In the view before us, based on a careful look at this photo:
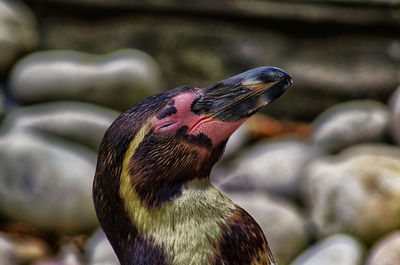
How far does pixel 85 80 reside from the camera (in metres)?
2.14

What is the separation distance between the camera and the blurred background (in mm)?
1639

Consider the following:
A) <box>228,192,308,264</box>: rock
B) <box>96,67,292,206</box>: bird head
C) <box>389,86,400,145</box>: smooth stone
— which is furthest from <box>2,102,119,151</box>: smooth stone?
<box>96,67,292,206</box>: bird head

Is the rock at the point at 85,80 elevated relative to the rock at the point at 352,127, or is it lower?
elevated

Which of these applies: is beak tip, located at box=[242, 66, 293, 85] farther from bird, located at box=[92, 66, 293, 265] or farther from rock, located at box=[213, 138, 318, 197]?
rock, located at box=[213, 138, 318, 197]

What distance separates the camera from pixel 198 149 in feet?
1.77

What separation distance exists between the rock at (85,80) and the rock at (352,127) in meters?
0.64

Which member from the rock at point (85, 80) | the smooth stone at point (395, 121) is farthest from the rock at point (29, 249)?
the smooth stone at point (395, 121)

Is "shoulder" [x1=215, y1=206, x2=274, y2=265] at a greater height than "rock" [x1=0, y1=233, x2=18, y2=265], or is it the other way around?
"rock" [x1=0, y1=233, x2=18, y2=265]

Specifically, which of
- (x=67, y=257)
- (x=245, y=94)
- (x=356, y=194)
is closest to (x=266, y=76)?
(x=245, y=94)

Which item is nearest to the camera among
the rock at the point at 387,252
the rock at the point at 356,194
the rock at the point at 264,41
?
the rock at the point at 387,252

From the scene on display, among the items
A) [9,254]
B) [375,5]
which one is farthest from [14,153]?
[375,5]

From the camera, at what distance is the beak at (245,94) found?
532 mm

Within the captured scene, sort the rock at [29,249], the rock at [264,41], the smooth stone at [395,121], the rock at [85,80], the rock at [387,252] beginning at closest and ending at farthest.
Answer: the rock at [387,252]
the rock at [29,249]
the smooth stone at [395,121]
the rock at [85,80]
the rock at [264,41]

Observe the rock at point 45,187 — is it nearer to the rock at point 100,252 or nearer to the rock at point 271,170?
the rock at point 100,252
